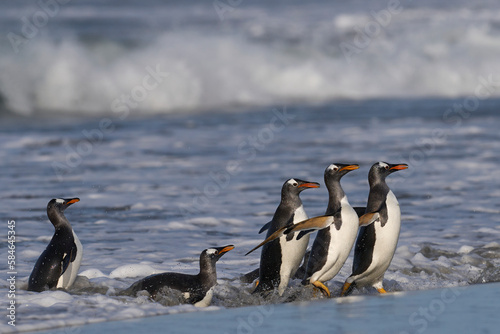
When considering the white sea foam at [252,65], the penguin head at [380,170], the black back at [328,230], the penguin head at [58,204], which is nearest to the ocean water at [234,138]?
the white sea foam at [252,65]

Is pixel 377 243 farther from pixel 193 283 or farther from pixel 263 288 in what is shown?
pixel 193 283

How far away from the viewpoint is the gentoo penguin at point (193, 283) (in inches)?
205

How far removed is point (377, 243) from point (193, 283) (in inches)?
45.0

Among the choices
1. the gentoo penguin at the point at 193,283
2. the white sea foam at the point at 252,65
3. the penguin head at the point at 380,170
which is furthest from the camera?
the white sea foam at the point at 252,65

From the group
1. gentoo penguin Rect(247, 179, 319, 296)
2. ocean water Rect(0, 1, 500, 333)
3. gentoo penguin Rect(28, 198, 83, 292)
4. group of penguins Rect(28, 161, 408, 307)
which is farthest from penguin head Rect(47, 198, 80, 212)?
gentoo penguin Rect(247, 179, 319, 296)

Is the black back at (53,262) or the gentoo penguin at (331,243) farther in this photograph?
the black back at (53,262)

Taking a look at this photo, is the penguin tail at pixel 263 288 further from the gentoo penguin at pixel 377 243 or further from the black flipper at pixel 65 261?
the black flipper at pixel 65 261

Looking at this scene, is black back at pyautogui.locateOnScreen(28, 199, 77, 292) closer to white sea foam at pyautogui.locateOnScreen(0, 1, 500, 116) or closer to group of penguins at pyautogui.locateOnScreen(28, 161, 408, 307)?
group of penguins at pyautogui.locateOnScreen(28, 161, 408, 307)

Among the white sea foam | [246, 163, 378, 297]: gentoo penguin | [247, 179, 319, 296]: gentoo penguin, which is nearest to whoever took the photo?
[246, 163, 378, 297]: gentoo penguin

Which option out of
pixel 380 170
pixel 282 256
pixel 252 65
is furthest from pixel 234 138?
pixel 252 65

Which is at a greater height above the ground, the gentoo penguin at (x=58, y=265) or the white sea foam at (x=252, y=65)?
the white sea foam at (x=252, y=65)

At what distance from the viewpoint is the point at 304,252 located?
5523mm

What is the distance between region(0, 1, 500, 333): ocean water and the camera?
5.82 meters

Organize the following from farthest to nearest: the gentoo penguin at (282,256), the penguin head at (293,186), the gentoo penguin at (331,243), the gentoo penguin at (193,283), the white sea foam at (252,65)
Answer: the white sea foam at (252,65) < the penguin head at (293,186) < the gentoo penguin at (282,256) < the gentoo penguin at (331,243) < the gentoo penguin at (193,283)
